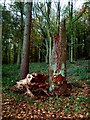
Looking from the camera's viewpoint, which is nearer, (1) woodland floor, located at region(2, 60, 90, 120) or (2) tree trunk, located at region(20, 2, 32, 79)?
(1) woodland floor, located at region(2, 60, 90, 120)

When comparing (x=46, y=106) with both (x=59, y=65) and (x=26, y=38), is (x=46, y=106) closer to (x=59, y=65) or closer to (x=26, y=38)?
(x=59, y=65)

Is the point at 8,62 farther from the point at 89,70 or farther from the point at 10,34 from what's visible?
the point at 89,70

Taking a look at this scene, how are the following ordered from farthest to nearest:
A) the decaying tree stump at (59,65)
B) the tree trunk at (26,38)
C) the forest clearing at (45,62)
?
the tree trunk at (26,38)
the decaying tree stump at (59,65)
the forest clearing at (45,62)

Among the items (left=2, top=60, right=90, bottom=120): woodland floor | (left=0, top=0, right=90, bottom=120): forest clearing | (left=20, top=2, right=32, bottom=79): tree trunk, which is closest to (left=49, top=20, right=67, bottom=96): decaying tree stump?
(left=0, top=0, right=90, bottom=120): forest clearing

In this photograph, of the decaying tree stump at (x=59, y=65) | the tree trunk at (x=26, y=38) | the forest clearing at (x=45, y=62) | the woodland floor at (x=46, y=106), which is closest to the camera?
the woodland floor at (x=46, y=106)

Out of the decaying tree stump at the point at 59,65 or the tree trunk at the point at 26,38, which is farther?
the tree trunk at the point at 26,38

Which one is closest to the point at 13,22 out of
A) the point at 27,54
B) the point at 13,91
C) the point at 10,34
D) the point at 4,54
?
the point at 10,34

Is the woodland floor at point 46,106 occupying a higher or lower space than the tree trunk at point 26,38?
lower

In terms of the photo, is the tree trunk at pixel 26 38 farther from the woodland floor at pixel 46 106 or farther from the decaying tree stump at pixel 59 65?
the decaying tree stump at pixel 59 65

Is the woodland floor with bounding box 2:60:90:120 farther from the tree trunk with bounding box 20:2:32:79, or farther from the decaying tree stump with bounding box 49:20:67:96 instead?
Result: the tree trunk with bounding box 20:2:32:79

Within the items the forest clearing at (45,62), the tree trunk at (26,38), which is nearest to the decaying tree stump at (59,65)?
the forest clearing at (45,62)

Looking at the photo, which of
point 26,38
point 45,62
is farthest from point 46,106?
point 45,62

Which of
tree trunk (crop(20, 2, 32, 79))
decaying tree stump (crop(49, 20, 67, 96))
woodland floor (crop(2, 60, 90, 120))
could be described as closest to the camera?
woodland floor (crop(2, 60, 90, 120))

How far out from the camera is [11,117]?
2826 mm
